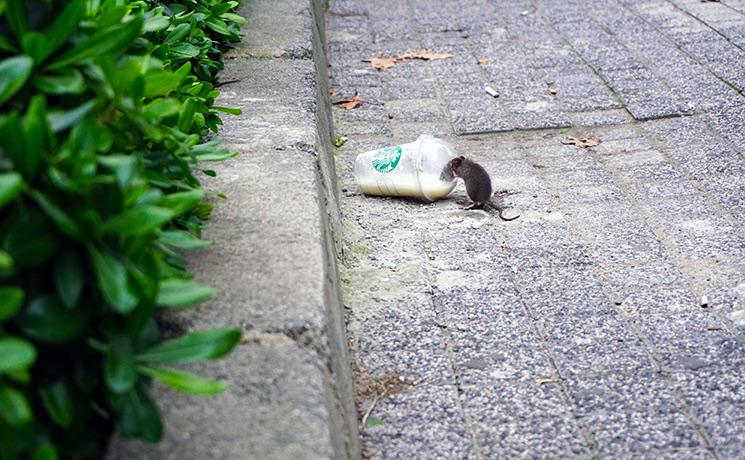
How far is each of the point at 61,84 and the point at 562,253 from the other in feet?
7.03

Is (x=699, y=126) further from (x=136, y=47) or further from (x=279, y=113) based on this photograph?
(x=136, y=47)

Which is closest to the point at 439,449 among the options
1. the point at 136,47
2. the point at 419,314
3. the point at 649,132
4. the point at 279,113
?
the point at 419,314

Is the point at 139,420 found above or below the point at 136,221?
below

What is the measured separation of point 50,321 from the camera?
1.44 metres

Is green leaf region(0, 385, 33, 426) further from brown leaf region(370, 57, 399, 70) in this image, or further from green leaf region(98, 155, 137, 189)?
brown leaf region(370, 57, 399, 70)

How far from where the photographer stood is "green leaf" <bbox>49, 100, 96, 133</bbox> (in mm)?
1585

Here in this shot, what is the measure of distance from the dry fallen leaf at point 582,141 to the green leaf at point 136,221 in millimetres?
3261

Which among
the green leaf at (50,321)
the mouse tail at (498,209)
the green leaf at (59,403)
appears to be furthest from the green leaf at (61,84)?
the mouse tail at (498,209)

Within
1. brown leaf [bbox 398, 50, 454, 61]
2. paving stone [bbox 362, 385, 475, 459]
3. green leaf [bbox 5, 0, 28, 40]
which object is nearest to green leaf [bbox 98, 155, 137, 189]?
green leaf [bbox 5, 0, 28, 40]

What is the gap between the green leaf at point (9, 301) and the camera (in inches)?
52.1

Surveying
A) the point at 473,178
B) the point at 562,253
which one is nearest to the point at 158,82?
the point at 562,253

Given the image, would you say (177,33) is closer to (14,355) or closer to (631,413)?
(631,413)

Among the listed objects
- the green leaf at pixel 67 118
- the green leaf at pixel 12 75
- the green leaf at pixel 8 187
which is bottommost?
the green leaf at pixel 67 118

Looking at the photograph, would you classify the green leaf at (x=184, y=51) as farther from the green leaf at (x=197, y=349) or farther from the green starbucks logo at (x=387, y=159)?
the green leaf at (x=197, y=349)
